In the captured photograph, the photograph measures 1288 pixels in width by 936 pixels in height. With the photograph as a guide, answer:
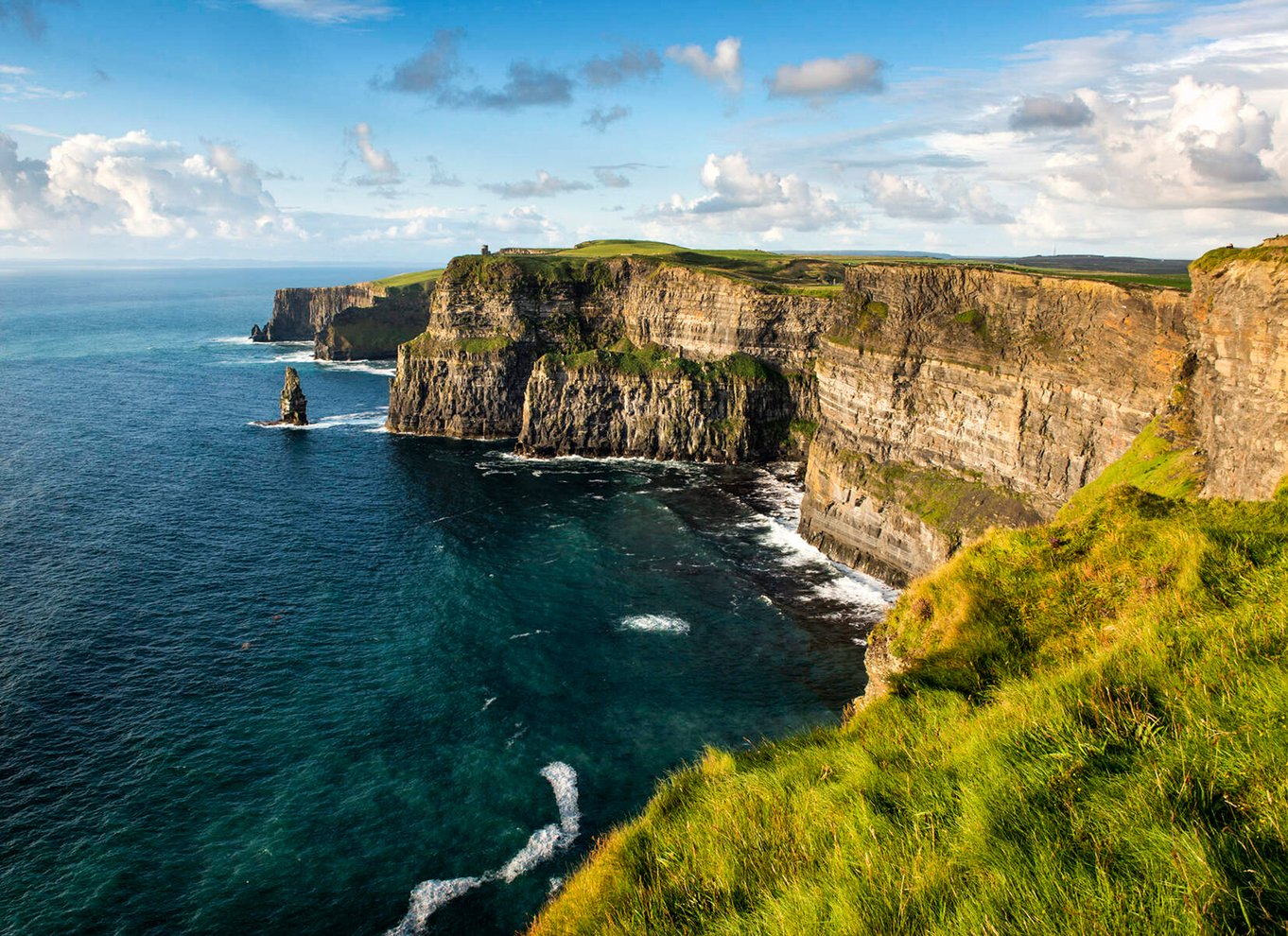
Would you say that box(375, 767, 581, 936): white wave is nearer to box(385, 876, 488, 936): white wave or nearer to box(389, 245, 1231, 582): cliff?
box(385, 876, 488, 936): white wave

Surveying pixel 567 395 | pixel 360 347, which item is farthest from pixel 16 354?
pixel 567 395

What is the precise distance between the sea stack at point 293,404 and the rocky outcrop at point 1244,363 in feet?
403

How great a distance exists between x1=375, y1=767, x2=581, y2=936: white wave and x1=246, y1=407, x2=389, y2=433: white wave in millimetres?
99917

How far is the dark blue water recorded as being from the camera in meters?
34.9

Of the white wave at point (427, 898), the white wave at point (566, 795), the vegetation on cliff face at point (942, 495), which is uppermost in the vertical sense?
the vegetation on cliff face at point (942, 495)

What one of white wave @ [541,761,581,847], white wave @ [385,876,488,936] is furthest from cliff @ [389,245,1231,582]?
white wave @ [385,876,488,936]

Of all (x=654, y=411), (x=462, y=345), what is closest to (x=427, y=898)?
(x=654, y=411)

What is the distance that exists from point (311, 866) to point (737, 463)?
8135cm

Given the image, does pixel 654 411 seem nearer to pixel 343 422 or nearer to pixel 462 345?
pixel 462 345

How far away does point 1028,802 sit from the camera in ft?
29.3

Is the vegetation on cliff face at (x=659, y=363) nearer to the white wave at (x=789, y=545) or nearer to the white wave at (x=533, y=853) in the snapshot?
the white wave at (x=789, y=545)

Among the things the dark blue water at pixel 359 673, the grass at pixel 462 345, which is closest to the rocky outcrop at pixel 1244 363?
the dark blue water at pixel 359 673

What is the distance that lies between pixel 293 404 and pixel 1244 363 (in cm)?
12575

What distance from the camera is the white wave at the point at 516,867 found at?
3244 cm
